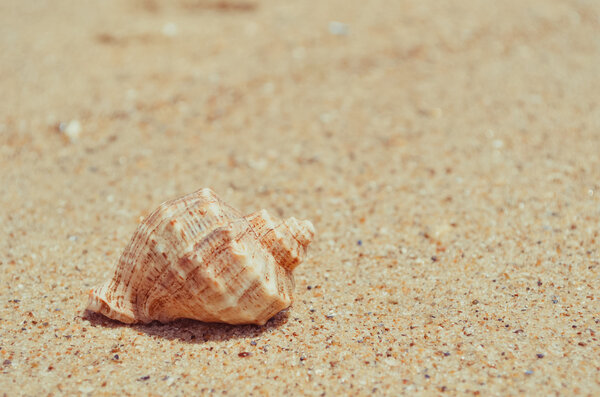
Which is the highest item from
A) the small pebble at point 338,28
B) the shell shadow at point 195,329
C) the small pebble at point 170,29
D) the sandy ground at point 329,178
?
the small pebble at point 338,28

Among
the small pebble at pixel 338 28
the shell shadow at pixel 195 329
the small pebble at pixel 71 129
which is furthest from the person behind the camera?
the small pebble at pixel 338 28

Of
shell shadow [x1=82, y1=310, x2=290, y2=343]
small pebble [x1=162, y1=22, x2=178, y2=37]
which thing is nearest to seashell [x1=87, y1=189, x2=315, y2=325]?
shell shadow [x1=82, y1=310, x2=290, y2=343]

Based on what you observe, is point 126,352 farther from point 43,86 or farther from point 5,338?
point 43,86

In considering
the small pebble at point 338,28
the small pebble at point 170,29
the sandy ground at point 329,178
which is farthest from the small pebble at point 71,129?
the small pebble at point 338,28

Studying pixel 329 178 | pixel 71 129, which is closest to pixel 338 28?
pixel 329 178

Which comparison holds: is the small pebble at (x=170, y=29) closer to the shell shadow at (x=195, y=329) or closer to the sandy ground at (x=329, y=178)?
the sandy ground at (x=329, y=178)

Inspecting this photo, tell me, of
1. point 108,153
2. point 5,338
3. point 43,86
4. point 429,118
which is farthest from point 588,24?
point 5,338
